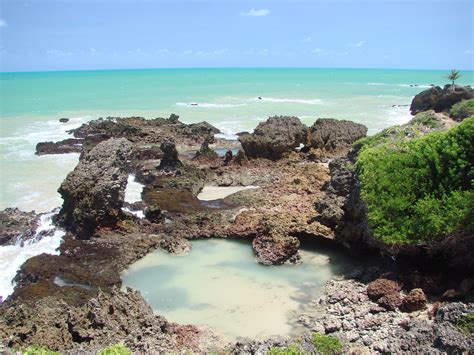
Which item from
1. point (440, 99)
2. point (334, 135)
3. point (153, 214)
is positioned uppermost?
point (440, 99)

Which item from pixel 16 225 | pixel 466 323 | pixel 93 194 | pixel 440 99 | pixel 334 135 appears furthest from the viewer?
pixel 440 99

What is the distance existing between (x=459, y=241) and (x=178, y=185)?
1122cm

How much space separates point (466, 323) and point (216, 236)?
8237mm

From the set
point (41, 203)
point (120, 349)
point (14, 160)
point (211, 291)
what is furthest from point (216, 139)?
point (120, 349)

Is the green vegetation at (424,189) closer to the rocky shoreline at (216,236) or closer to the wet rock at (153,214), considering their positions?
the rocky shoreline at (216,236)

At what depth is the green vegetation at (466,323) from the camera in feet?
28.1

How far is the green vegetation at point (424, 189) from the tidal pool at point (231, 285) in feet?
6.82

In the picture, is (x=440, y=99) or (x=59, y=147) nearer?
(x=59, y=147)

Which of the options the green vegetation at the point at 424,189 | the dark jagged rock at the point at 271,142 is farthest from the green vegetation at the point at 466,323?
the dark jagged rock at the point at 271,142

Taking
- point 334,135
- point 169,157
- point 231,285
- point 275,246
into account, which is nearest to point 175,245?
point 231,285

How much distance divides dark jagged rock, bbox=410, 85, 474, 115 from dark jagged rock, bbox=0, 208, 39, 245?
33.4 m

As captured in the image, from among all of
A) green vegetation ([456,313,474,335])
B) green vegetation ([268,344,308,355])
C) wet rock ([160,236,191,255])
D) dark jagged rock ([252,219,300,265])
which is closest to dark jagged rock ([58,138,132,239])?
wet rock ([160,236,191,255])

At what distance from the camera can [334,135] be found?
86.4 feet

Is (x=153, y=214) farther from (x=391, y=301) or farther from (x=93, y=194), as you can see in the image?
(x=391, y=301)
